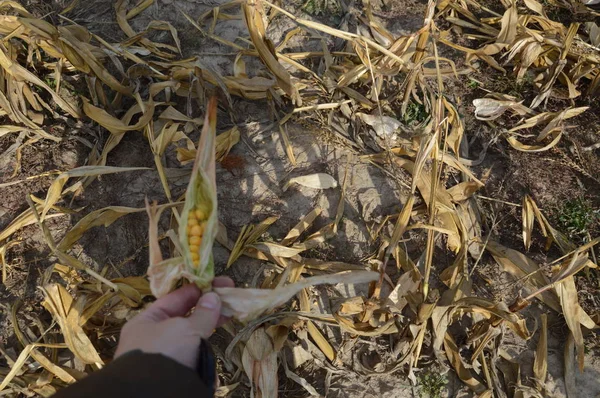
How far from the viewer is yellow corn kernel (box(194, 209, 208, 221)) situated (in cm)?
176

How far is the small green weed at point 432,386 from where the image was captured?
2.35 metres

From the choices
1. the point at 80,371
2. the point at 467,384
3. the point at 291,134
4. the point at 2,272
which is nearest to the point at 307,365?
the point at 467,384

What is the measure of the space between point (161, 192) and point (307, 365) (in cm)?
127

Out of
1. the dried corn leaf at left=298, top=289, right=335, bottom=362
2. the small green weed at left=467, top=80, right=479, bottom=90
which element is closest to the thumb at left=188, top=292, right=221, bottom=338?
the dried corn leaf at left=298, top=289, right=335, bottom=362

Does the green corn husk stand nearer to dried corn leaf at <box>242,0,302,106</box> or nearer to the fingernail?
the fingernail

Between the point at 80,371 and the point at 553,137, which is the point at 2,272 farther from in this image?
the point at 553,137

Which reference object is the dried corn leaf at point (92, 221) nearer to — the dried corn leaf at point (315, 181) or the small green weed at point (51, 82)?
the dried corn leaf at point (315, 181)

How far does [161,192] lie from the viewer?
267 cm

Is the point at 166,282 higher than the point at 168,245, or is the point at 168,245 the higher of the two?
the point at 166,282

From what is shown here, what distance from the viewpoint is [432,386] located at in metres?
2.36

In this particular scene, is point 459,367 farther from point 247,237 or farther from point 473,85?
point 473,85

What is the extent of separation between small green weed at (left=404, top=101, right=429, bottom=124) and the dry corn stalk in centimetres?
144

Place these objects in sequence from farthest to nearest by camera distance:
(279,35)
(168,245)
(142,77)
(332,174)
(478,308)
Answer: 1. (279,35)
2. (142,77)
3. (332,174)
4. (168,245)
5. (478,308)

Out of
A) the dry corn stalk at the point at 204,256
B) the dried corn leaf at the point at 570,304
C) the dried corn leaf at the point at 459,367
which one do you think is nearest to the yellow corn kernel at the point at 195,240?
the dry corn stalk at the point at 204,256
